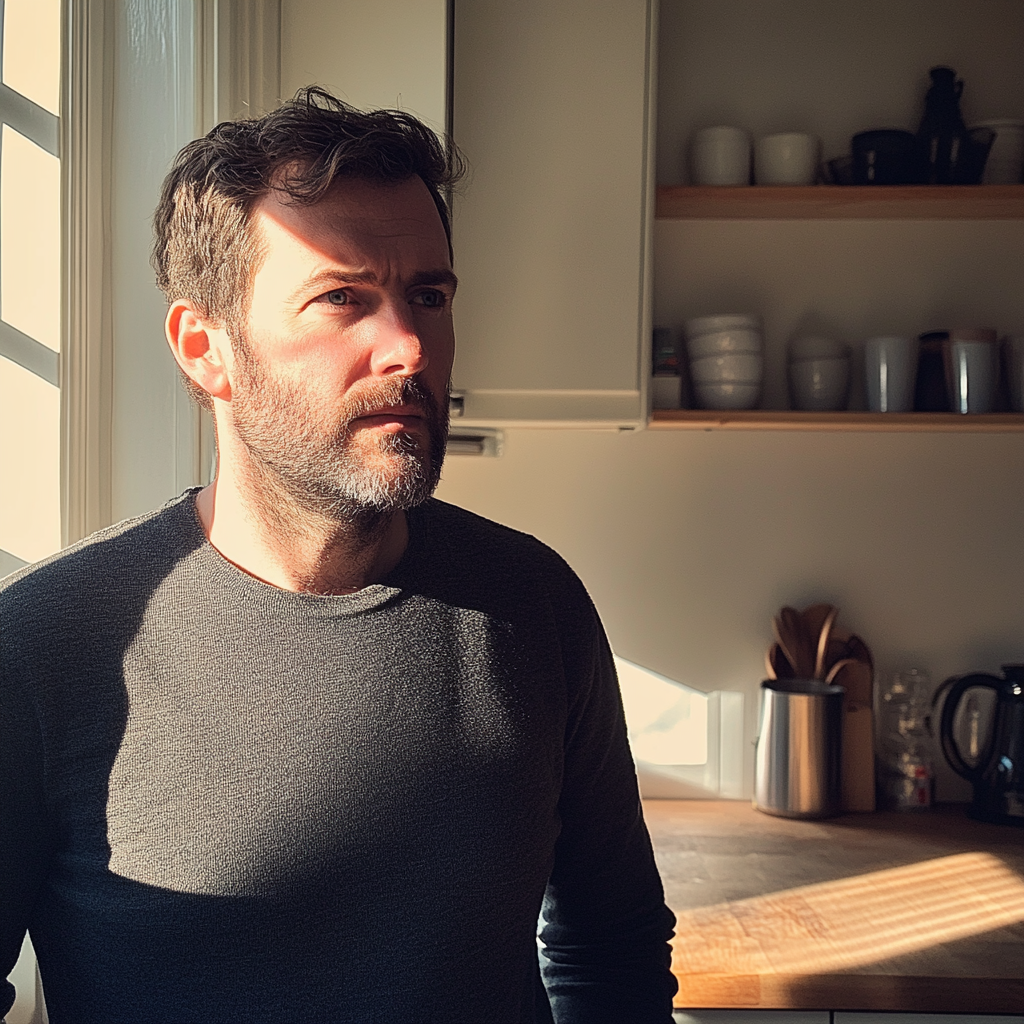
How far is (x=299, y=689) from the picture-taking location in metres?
0.96

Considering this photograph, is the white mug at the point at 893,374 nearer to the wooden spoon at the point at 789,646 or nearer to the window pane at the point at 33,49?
the wooden spoon at the point at 789,646

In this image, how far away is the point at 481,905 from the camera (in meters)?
0.97

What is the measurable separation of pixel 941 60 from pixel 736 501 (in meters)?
0.97

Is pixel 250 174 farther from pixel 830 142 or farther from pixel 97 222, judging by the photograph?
pixel 830 142

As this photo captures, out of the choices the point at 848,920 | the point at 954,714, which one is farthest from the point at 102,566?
the point at 954,714

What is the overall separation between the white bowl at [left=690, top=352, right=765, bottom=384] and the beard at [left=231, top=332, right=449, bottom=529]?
1101 millimetres

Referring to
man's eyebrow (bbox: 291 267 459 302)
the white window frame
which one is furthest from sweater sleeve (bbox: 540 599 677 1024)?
the white window frame

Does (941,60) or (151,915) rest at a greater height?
(941,60)

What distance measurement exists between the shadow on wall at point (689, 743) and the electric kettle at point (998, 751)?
399mm

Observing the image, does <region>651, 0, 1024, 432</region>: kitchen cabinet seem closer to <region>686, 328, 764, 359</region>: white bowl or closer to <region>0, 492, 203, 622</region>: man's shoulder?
<region>686, 328, 764, 359</region>: white bowl

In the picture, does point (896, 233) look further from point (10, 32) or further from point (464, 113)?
point (10, 32)

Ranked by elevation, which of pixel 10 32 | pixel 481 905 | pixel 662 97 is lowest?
pixel 481 905

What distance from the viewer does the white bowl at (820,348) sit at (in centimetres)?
204

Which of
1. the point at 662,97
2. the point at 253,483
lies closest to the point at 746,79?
the point at 662,97
